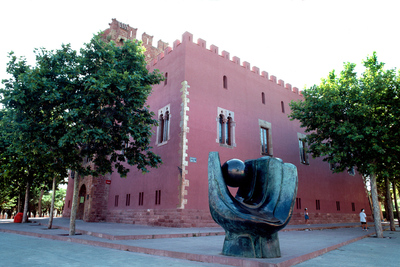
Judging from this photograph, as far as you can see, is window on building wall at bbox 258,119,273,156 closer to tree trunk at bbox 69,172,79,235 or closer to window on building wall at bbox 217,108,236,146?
window on building wall at bbox 217,108,236,146

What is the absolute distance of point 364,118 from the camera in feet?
42.1

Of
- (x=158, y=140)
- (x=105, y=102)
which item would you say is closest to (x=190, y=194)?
(x=158, y=140)

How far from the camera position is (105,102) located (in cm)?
1024

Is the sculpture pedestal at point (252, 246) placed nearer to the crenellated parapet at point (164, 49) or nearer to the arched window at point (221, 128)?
the arched window at point (221, 128)

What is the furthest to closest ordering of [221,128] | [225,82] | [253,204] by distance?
[225,82] → [221,128] → [253,204]

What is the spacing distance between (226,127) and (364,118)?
7.65 meters

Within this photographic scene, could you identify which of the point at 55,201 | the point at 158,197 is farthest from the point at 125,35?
the point at 55,201

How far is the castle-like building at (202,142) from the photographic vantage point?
14516 mm

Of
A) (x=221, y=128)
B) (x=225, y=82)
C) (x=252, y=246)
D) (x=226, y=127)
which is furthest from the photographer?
(x=225, y=82)

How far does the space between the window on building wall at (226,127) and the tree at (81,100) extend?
251 inches

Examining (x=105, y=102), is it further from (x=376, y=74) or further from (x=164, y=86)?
(x=376, y=74)

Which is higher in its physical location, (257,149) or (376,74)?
(376,74)

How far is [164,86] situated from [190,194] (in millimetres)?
7656

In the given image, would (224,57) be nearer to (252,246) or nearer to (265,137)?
(265,137)
